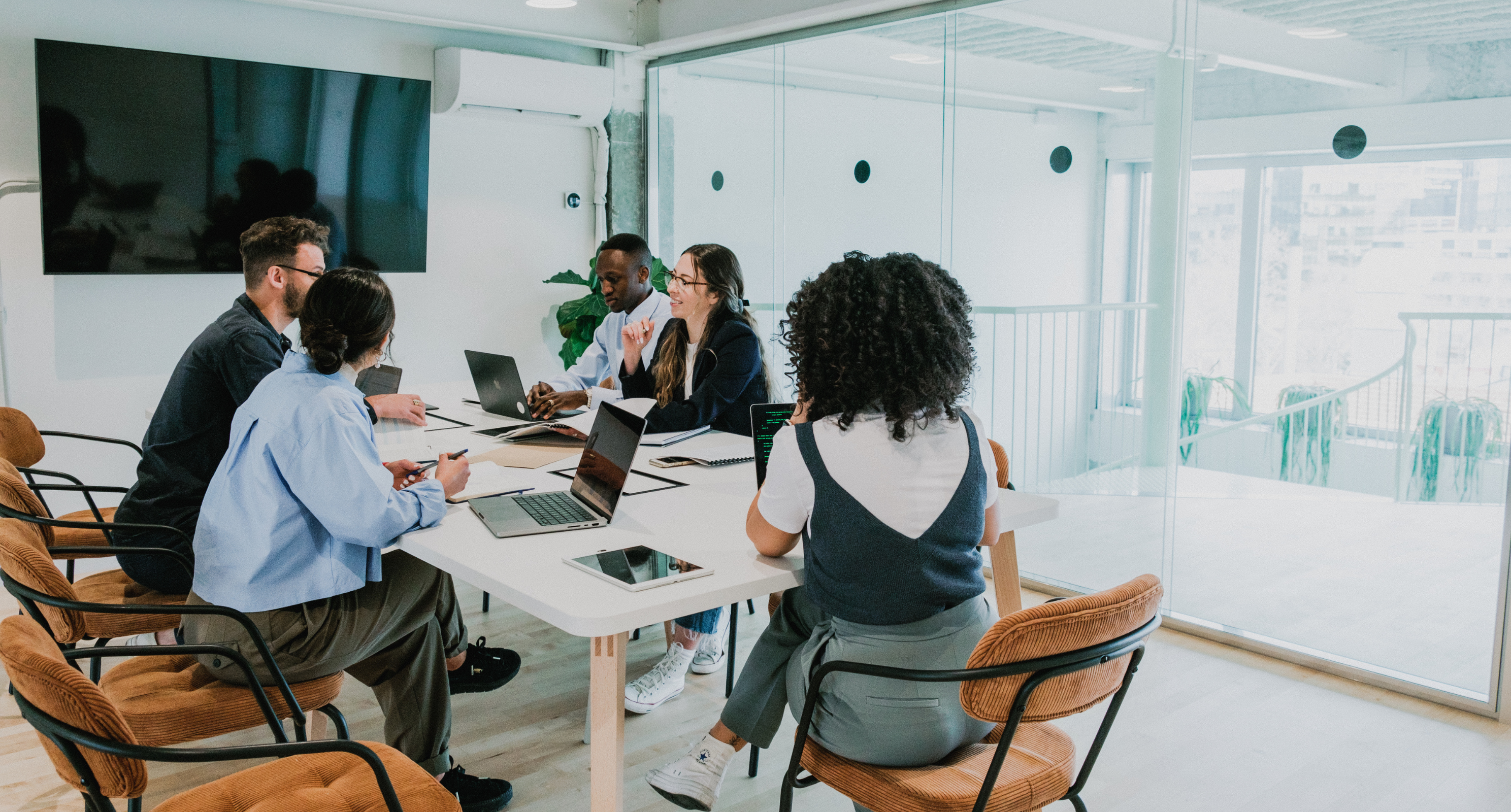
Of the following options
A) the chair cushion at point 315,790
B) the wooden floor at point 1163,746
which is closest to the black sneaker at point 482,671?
the wooden floor at point 1163,746

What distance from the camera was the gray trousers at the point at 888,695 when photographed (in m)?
1.76

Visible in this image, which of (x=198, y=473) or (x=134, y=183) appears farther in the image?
(x=134, y=183)

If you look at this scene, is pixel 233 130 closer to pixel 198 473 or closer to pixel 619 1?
pixel 619 1

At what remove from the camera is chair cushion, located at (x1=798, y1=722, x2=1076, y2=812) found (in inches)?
66.6

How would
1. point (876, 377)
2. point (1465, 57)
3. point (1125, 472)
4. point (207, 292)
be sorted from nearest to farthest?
1. point (876, 377)
2. point (1465, 57)
3. point (1125, 472)
4. point (207, 292)

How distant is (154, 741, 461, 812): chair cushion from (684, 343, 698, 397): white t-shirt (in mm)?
1863

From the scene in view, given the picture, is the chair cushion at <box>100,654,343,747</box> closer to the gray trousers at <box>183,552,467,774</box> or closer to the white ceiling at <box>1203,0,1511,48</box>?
the gray trousers at <box>183,552,467,774</box>

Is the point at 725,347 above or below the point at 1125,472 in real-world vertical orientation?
above

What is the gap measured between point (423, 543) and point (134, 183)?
3.07 metres

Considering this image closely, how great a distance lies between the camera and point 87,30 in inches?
168

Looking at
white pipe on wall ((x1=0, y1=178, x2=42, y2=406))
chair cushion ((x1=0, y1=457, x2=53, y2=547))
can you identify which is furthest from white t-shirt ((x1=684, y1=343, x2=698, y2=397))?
white pipe on wall ((x1=0, y1=178, x2=42, y2=406))

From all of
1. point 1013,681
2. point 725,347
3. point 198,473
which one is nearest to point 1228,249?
point 725,347

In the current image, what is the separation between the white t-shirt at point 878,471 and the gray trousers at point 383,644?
0.85 m

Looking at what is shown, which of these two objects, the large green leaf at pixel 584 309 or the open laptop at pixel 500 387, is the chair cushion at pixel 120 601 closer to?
the open laptop at pixel 500 387
